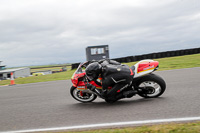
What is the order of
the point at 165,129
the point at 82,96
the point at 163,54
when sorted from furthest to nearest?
the point at 163,54, the point at 82,96, the point at 165,129

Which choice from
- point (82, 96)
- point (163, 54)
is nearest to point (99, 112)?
point (82, 96)

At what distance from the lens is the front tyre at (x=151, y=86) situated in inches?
177

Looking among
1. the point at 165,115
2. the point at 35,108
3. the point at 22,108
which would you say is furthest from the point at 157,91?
the point at 22,108

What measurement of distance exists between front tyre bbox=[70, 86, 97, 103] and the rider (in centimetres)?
76

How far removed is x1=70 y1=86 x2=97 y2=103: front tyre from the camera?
205 inches

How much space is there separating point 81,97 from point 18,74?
200ft

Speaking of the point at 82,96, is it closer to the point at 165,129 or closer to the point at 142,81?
the point at 142,81

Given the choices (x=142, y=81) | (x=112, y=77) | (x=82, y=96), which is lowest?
(x=82, y=96)

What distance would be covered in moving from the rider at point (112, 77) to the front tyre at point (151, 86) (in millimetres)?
370

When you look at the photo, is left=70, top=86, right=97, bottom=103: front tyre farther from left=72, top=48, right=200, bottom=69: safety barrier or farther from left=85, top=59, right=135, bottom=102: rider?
left=72, top=48, right=200, bottom=69: safety barrier

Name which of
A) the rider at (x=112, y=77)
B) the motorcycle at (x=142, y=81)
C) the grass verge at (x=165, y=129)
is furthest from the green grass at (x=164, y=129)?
the motorcycle at (x=142, y=81)

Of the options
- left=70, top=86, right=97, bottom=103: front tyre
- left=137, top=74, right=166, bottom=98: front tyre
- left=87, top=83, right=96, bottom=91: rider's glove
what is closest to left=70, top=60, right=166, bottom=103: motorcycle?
left=137, top=74, right=166, bottom=98: front tyre

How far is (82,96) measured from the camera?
206 inches

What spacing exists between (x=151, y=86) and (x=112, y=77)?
110 centimetres
